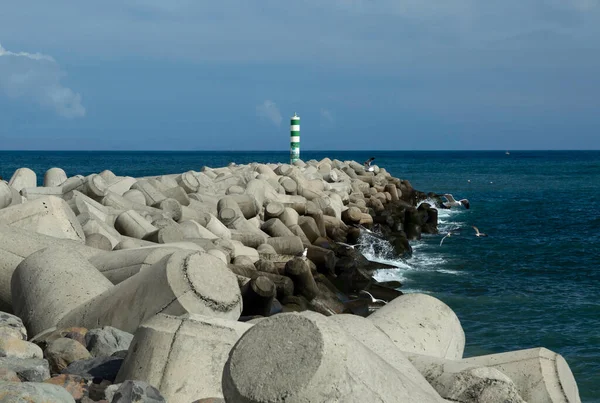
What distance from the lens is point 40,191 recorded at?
14180mm

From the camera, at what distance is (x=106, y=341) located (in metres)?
5.88

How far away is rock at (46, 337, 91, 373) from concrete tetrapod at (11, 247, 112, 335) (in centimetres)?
107

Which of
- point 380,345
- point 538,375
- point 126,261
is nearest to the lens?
point 380,345

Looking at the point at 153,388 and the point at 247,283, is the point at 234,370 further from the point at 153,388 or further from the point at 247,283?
the point at 247,283

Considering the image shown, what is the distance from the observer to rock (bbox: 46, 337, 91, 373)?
5.64 meters

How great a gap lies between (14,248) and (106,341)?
2.63 m

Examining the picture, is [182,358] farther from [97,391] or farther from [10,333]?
[10,333]

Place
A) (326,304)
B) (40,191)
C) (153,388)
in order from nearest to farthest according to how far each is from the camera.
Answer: (153,388), (326,304), (40,191)

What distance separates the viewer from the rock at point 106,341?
5.84 metres

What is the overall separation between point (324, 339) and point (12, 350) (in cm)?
321

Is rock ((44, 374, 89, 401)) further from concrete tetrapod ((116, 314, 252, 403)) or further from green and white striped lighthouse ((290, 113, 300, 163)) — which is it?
green and white striped lighthouse ((290, 113, 300, 163))

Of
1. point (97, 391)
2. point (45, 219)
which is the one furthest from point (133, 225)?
point (97, 391)

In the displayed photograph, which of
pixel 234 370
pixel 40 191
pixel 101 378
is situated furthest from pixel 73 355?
pixel 40 191

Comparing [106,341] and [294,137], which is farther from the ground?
[294,137]
